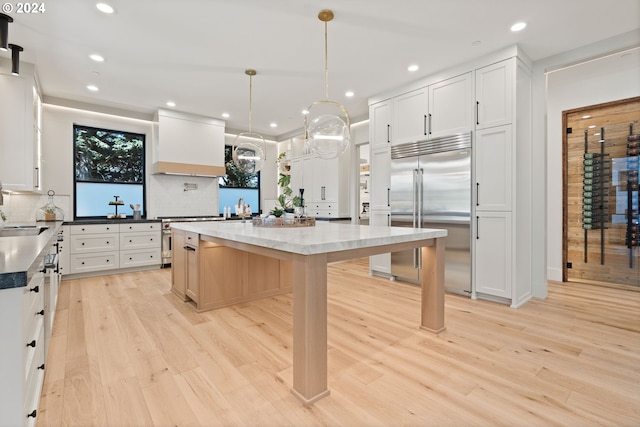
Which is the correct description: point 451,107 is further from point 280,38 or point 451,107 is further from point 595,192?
point 595,192

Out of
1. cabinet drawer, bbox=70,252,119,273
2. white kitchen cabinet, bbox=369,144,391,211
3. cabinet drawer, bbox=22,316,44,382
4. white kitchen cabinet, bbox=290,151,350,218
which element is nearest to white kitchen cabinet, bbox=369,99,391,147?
white kitchen cabinet, bbox=369,144,391,211

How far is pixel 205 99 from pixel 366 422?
4.90 metres

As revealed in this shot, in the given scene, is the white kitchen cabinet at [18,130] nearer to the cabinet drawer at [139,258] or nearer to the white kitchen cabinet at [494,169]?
the cabinet drawer at [139,258]

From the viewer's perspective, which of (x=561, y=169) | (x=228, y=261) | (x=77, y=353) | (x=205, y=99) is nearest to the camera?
(x=77, y=353)

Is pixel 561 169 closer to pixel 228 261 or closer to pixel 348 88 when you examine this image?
pixel 348 88

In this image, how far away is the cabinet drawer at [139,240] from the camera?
499 cm

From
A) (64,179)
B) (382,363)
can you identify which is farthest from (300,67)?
(64,179)

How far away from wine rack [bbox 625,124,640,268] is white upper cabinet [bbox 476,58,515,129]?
2.07 meters

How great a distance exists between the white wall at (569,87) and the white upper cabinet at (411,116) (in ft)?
4.06

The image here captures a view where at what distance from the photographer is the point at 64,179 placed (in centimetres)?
500

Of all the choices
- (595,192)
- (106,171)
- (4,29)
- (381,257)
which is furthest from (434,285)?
(106,171)

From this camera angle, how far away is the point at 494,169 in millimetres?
3469

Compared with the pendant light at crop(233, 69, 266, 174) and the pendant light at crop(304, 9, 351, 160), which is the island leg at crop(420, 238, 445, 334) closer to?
the pendant light at crop(304, 9, 351, 160)

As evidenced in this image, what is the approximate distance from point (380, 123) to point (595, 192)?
310 centimetres
